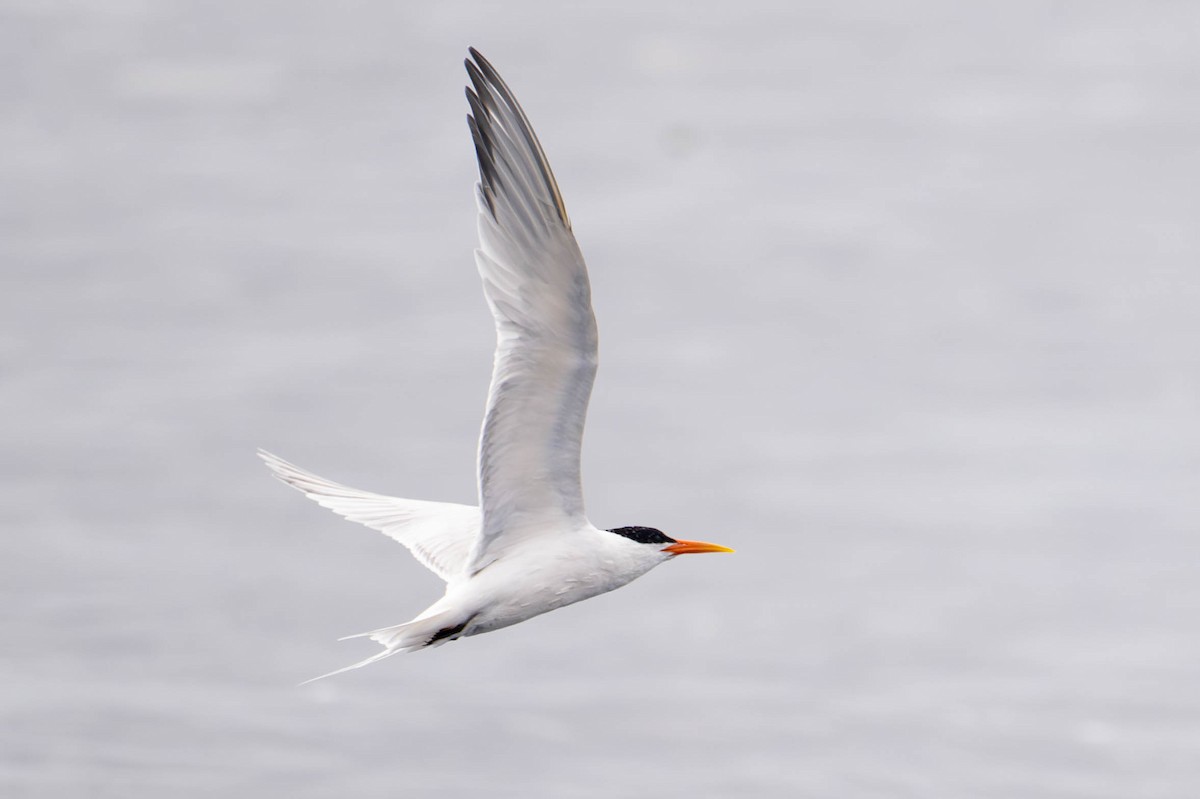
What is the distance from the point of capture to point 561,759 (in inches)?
1256

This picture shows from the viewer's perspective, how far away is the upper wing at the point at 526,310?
9656mm

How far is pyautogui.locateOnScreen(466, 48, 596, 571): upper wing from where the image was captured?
966 cm

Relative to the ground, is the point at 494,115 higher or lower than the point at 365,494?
higher

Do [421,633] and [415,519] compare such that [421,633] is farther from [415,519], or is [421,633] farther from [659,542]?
[415,519]

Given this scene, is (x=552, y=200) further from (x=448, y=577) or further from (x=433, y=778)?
(x=433, y=778)

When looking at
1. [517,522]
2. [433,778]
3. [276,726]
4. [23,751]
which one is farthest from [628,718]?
[517,522]

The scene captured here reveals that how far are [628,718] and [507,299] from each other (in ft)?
75.1

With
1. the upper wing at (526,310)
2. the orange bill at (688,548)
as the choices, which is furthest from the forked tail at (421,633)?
the orange bill at (688,548)

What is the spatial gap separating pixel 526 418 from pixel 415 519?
2474 millimetres

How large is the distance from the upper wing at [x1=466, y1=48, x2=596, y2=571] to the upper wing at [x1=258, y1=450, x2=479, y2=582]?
1.14 metres

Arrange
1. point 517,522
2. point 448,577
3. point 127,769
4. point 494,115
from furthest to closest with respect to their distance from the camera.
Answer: point 127,769 → point 448,577 → point 517,522 → point 494,115

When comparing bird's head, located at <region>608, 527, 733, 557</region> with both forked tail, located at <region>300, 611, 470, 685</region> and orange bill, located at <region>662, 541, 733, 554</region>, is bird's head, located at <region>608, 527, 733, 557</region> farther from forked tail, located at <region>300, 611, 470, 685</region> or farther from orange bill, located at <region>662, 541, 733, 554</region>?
forked tail, located at <region>300, 611, 470, 685</region>

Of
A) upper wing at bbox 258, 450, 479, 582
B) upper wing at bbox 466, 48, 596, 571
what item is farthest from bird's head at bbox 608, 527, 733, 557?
upper wing at bbox 258, 450, 479, 582

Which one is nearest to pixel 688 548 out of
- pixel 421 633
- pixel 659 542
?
pixel 659 542
